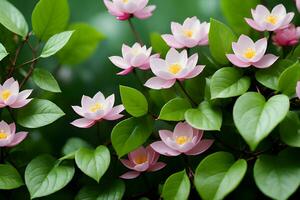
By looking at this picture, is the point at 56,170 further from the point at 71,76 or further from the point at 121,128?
the point at 71,76

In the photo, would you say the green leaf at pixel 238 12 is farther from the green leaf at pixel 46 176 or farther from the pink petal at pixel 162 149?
the green leaf at pixel 46 176

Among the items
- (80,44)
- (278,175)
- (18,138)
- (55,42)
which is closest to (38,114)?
(18,138)

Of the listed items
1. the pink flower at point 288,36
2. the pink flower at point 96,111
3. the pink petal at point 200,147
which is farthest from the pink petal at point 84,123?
the pink flower at point 288,36

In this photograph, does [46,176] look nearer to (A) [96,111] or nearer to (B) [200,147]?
A: (A) [96,111]

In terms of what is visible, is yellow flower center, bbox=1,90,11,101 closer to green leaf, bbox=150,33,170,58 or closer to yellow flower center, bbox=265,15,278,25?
green leaf, bbox=150,33,170,58

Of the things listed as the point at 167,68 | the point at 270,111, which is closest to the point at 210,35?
the point at 167,68

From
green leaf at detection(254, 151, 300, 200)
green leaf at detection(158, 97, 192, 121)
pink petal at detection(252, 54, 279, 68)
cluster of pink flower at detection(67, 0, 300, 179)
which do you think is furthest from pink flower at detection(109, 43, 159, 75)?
green leaf at detection(254, 151, 300, 200)
